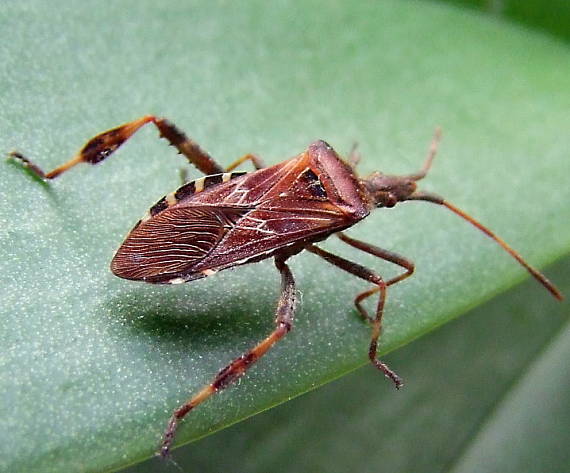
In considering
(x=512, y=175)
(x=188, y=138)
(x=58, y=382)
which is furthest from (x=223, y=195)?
(x=512, y=175)

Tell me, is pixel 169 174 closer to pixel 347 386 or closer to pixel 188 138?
pixel 188 138

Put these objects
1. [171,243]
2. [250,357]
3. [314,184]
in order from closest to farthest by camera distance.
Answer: [250,357]
[171,243]
[314,184]

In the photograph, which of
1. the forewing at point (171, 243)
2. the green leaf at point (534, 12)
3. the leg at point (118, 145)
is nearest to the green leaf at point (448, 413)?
the forewing at point (171, 243)

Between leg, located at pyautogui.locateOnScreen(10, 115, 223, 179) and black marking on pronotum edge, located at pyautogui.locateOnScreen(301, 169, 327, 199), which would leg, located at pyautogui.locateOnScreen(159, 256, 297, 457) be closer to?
black marking on pronotum edge, located at pyautogui.locateOnScreen(301, 169, 327, 199)

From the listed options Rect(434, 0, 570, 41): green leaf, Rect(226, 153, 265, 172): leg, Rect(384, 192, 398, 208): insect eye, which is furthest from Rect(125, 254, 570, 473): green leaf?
Rect(434, 0, 570, 41): green leaf

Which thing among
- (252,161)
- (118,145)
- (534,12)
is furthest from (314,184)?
(534,12)

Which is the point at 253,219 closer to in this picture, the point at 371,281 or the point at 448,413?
the point at 371,281
